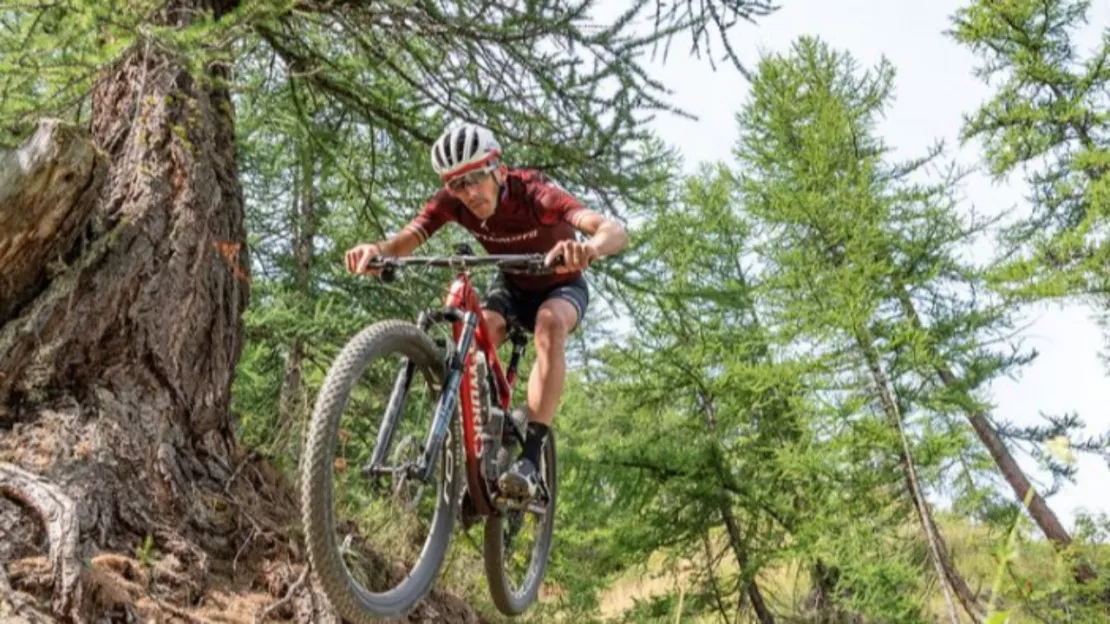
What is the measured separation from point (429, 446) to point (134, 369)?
168 cm

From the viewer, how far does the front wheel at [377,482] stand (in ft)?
10.4

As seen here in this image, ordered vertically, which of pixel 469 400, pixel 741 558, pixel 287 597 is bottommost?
pixel 287 597

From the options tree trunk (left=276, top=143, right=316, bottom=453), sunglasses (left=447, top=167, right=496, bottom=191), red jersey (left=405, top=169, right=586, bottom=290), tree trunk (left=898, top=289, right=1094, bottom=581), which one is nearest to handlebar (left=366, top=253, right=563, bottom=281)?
sunglasses (left=447, top=167, right=496, bottom=191)

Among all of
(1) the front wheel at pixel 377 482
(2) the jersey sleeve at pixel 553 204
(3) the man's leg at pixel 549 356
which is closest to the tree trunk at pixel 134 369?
(1) the front wheel at pixel 377 482

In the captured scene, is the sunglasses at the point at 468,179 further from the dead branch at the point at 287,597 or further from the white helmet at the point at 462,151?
the dead branch at the point at 287,597

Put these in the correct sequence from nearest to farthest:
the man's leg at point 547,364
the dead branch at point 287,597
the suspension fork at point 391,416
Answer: the suspension fork at point 391,416 → the dead branch at point 287,597 → the man's leg at point 547,364

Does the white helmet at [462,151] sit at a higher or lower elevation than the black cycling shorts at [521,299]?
higher

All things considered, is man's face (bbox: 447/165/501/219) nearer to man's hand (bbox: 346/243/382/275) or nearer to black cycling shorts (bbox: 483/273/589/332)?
man's hand (bbox: 346/243/382/275)

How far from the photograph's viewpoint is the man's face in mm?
4039

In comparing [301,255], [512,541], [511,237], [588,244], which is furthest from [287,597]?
[301,255]

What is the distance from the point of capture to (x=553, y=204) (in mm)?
4230

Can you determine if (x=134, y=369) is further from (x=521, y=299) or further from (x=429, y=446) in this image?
(x=521, y=299)

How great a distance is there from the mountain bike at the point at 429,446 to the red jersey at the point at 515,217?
1.31 ft

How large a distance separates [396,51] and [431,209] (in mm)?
2508
